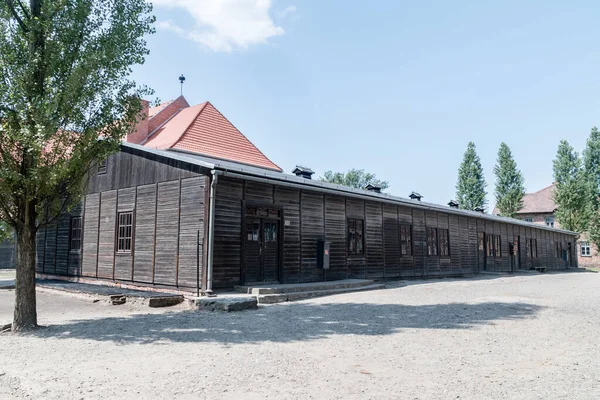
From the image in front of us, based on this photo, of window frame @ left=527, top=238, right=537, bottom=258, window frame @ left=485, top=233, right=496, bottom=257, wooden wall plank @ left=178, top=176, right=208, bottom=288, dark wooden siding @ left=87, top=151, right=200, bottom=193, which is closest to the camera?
wooden wall plank @ left=178, top=176, right=208, bottom=288

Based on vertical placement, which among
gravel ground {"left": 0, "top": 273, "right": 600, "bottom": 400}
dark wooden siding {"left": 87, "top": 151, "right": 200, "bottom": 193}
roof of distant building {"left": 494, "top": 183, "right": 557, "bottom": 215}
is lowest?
gravel ground {"left": 0, "top": 273, "right": 600, "bottom": 400}

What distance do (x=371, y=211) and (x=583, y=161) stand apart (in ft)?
128

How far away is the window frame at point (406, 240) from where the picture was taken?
18.1 meters

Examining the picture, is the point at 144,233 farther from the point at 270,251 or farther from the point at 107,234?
the point at 270,251

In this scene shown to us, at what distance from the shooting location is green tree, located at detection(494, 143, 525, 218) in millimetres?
→ 47375

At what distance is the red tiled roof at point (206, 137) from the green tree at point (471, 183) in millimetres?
29192

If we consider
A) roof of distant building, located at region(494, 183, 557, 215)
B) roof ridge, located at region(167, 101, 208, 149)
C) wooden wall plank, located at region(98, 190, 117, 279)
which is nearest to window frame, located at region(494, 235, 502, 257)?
roof ridge, located at region(167, 101, 208, 149)

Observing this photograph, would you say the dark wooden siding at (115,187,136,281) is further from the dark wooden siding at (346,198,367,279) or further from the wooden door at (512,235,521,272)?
the wooden door at (512,235,521,272)

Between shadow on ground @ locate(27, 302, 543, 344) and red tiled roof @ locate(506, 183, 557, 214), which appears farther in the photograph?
red tiled roof @ locate(506, 183, 557, 214)

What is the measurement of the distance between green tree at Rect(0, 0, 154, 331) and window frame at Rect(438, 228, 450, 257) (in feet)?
51.1

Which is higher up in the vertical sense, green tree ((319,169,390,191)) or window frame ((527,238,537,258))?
green tree ((319,169,390,191))

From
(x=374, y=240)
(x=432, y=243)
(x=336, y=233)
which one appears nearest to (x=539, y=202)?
(x=432, y=243)

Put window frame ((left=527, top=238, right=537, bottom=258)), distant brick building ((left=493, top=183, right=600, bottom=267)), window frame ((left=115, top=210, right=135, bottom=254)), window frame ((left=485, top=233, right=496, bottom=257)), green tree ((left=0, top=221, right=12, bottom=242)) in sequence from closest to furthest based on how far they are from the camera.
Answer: green tree ((left=0, top=221, right=12, bottom=242)) < window frame ((left=115, top=210, right=135, bottom=254)) < window frame ((left=485, top=233, right=496, bottom=257)) < window frame ((left=527, top=238, right=537, bottom=258)) < distant brick building ((left=493, top=183, right=600, bottom=267))

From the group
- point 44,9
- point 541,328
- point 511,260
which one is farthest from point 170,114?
point 541,328
